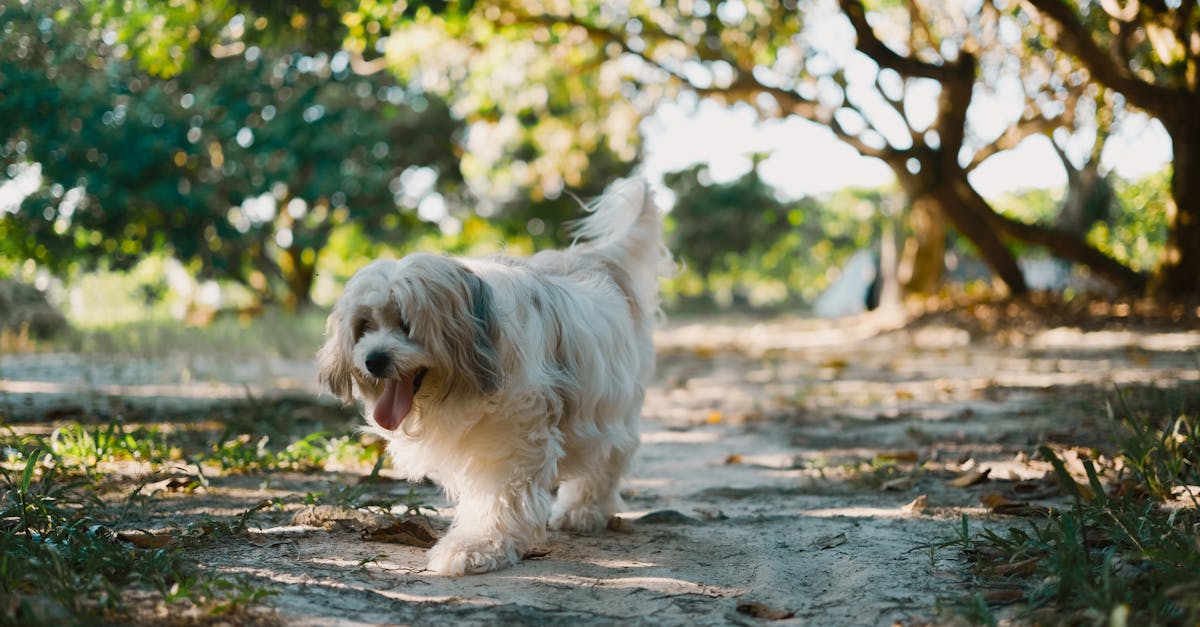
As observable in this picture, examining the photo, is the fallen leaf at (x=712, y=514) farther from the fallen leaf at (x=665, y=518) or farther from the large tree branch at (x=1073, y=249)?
the large tree branch at (x=1073, y=249)

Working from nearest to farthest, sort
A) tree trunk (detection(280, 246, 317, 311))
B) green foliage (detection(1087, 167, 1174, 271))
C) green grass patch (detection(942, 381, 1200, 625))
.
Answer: green grass patch (detection(942, 381, 1200, 625))
green foliage (detection(1087, 167, 1174, 271))
tree trunk (detection(280, 246, 317, 311))

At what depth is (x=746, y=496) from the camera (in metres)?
4.90

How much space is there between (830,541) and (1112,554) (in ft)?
3.68

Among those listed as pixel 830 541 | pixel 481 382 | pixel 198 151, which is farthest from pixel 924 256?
pixel 481 382

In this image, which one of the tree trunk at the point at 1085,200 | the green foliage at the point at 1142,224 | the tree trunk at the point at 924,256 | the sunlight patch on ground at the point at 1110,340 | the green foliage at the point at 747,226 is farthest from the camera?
the green foliage at the point at 747,226

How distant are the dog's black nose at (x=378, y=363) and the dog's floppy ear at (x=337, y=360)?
0.18 metres

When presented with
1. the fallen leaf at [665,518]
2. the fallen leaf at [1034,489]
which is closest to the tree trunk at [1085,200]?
the fallen leaf at [1034,489]

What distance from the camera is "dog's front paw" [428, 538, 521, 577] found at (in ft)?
11.3

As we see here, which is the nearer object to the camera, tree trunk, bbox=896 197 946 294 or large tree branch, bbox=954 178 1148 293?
large tree branch, bbox=954 178 1148 293

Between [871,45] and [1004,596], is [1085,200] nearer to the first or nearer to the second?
[871,45]

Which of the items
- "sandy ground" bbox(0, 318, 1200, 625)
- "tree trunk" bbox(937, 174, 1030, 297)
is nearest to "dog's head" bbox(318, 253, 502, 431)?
"sandy ground" bbox(0, 318, 1200, 625)

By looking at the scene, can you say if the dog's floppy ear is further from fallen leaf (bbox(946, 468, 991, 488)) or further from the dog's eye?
fallen leaf (bbox(946, 468, 991, 488))

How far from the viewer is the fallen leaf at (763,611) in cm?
296

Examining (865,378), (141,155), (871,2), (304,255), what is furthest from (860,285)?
(141,155)
